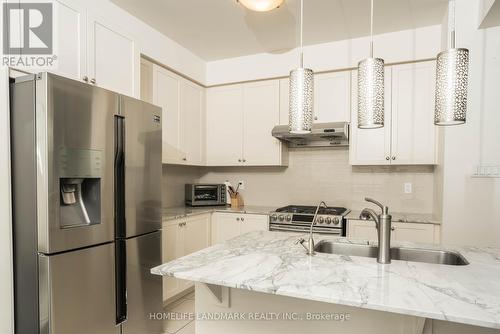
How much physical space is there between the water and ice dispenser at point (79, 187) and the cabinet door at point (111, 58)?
743mm

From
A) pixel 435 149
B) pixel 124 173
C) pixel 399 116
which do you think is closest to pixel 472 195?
pixel 435 149

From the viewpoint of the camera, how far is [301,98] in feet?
4.81

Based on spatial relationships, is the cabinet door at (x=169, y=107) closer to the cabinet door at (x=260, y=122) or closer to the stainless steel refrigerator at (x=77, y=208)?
the cabinet door at (x=260, y=122)

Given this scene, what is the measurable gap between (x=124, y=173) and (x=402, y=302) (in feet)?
5.71

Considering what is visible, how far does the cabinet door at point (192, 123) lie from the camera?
11.6ft

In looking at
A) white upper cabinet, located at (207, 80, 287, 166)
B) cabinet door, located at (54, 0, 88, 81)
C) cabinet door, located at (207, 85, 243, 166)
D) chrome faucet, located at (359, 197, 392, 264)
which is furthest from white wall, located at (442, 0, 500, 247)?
cabinet door, located at (54, 0, 88, 81)

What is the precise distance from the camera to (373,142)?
3188 mm

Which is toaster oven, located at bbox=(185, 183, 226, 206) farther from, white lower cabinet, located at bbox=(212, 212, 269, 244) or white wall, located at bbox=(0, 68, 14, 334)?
white wall, located at bbox=(0, 68, 14, 334)

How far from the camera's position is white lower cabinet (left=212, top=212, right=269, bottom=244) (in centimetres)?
338

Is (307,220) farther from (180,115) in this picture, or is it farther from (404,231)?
(180,115)

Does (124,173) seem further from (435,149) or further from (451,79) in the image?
(435,149)

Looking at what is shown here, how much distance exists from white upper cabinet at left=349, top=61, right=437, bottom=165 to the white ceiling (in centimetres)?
46

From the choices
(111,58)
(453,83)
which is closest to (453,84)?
(453,83)

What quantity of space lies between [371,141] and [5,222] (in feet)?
9.83
